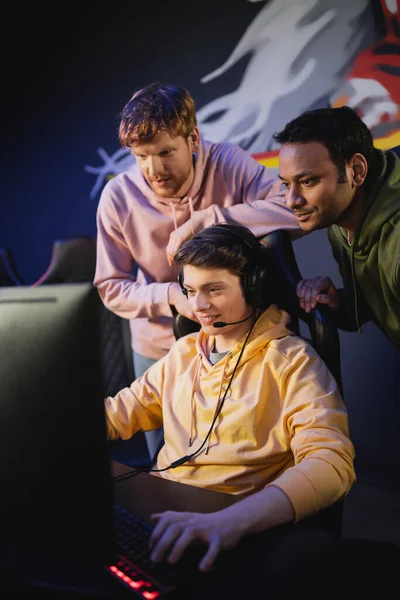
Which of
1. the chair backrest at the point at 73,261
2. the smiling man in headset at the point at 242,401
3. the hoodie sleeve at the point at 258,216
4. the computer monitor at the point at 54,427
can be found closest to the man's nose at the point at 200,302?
the smiling man in headset at the point at 242,401

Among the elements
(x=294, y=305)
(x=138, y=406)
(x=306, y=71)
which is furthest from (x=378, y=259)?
(x=306, y=71)

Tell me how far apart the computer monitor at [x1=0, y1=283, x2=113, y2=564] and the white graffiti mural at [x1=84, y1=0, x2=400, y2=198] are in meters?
1.90

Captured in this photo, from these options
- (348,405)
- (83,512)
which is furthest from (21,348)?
(348,405)

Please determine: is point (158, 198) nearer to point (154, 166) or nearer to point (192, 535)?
point (154, 166)

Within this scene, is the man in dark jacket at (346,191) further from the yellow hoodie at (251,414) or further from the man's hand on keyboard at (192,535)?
the man's hand on keyboard at (192,535)

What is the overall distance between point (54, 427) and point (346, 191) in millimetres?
1042

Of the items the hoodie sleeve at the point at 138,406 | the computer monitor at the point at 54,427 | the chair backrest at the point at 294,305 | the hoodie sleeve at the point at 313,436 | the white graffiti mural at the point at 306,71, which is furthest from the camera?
the white graffiti mural at the point at 306,71

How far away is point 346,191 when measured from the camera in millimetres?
1456

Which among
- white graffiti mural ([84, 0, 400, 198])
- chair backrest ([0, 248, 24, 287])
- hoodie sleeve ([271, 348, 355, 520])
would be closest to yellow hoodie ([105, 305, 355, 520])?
hoodie sleeve ([271, 348, 355, 520])

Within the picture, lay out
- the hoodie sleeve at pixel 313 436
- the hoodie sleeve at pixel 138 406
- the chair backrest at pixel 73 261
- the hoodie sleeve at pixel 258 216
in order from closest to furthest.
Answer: the hoodie sleeve at pixel 313 436 < the hoodie sleeve at pixel 138 406 < the hoodie sleeve at pixel 258 216 < the chair backrest at pixel 73 261

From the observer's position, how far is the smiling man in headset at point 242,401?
3.34 ft

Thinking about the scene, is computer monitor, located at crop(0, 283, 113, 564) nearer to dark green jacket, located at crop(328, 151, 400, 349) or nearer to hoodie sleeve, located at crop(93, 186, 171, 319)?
dark green jacket, located at crop(328, 151, 400, 349)

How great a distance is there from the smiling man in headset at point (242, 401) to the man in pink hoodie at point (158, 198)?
7.5 inches

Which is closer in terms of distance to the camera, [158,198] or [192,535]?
[192,535]
